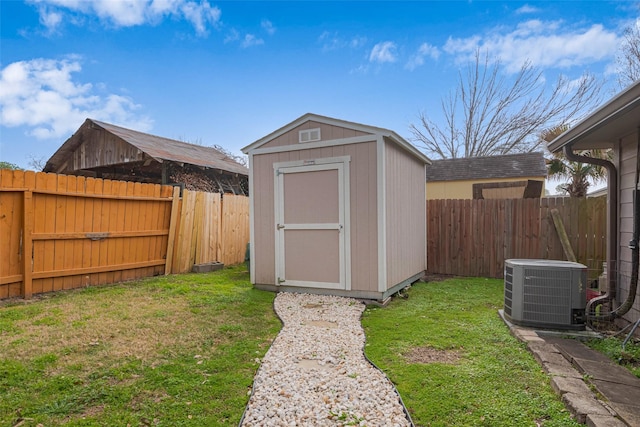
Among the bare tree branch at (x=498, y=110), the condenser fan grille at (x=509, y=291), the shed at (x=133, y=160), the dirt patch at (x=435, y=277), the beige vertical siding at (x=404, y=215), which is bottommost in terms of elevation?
the dirt patch at (x=435, y=277)

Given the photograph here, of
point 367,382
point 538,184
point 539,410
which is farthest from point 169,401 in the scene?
point 538,184

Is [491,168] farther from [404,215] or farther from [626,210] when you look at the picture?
[626,210]

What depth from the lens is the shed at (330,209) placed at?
466 centimetres

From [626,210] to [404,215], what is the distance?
2695 mm

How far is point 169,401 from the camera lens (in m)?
2.08

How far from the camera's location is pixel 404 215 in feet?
18.2

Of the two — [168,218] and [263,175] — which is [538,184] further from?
[168,218]

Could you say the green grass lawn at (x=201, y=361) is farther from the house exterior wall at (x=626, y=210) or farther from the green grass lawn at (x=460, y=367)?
the house exterior wall at (x=626, y=210)

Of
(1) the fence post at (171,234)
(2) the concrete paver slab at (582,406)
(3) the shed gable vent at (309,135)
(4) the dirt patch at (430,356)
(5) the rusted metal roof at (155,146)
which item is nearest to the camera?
(2) the concrete paver slab at (582,406)

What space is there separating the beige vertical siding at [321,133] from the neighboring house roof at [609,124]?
2311 mm

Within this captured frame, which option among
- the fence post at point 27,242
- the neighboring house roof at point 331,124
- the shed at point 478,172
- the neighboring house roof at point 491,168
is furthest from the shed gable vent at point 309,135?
the neighboring house roof at point 491,168

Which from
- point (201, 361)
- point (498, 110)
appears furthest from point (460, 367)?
point (498, 110)

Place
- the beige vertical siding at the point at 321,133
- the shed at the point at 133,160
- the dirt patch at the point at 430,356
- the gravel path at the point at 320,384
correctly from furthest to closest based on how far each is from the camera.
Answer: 1. the shed at the point at 133,160
2. the beige vertical siding at the point at 321,133
3. the dirt patch at the point at 430,356
4. the gravel path at the point at 320,384

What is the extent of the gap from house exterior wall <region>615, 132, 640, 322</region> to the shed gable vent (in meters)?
3.44
